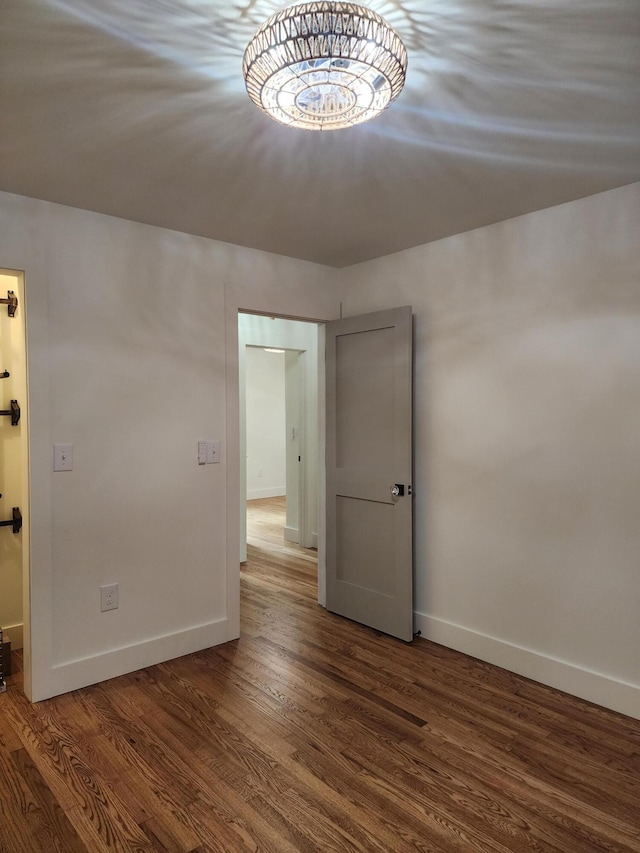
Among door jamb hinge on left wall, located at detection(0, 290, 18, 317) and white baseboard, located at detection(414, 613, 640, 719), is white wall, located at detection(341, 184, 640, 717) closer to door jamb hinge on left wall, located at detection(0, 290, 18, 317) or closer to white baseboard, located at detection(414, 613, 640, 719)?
white baseboard, located at detection(414, 613, 640, 719)

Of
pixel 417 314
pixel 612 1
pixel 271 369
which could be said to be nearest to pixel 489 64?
pixel 612 1

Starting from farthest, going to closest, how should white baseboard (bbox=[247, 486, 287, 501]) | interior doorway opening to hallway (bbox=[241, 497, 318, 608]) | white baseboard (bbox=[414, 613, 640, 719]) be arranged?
white baseboard (bbox=[247, 486, 287, 501]) → interior doorway opening to hallway (bbox=[241, 497, 318, 608]) → white baseboard (bbox=[414, 613, 640, 719])

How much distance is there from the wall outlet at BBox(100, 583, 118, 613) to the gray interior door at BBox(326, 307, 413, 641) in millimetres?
1502

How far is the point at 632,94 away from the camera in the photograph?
5.61 feet

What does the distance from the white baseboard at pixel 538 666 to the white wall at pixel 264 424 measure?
5727 millimetres

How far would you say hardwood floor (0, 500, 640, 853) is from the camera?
5.92 feet

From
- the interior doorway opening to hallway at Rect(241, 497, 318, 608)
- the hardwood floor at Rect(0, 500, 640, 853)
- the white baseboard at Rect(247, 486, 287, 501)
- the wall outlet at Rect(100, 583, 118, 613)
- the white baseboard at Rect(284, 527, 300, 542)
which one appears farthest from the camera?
the white baseboard at Rect(247, 486, 287, 501)

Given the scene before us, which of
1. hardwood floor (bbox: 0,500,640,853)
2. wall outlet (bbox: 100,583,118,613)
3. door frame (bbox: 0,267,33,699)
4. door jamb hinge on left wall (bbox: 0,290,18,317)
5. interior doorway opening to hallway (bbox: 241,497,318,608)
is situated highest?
door jamb hinge on left wall (bbox: 0,290,18,317)

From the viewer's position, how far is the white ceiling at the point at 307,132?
1409 millimetres

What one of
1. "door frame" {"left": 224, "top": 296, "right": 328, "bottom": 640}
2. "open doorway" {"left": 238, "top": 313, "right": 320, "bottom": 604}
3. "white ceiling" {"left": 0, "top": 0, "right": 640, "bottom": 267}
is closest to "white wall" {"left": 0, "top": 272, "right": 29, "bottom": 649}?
"white ceiling" {"left": 0, "top": 0, "right": 640, "bottom": 267}

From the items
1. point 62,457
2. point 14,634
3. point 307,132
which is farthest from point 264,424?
point 307,132

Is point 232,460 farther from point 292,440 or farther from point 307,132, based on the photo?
point 292,440

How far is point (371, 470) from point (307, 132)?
2.11m

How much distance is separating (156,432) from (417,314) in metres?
1.75
